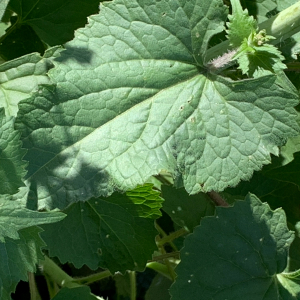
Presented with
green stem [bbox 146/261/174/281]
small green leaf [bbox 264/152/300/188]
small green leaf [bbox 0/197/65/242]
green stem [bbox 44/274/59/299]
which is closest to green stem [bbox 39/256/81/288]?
green stem [bbox 44/274/59/299]

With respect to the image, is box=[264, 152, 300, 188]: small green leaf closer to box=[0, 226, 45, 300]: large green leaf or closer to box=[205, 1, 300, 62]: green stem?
box=[205, 1, 300, 62]: green stem

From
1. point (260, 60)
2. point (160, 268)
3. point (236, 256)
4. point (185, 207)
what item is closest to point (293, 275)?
point (236, 256)

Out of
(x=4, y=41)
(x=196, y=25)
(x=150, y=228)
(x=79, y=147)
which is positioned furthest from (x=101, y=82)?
(x=4, y=41)

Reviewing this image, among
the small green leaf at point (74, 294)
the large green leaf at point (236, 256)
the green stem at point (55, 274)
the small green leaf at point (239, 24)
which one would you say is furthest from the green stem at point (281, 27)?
the green stem at point (55, 274)

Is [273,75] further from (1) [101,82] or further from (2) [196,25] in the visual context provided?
(1) [101,82]

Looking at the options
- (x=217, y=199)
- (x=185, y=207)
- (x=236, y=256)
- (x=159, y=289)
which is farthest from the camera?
(x=159, y=289)

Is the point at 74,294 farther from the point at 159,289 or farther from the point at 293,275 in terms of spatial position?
the point at 293,275

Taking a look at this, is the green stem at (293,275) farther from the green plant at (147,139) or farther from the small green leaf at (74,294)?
the small green leaf at (74,294)
